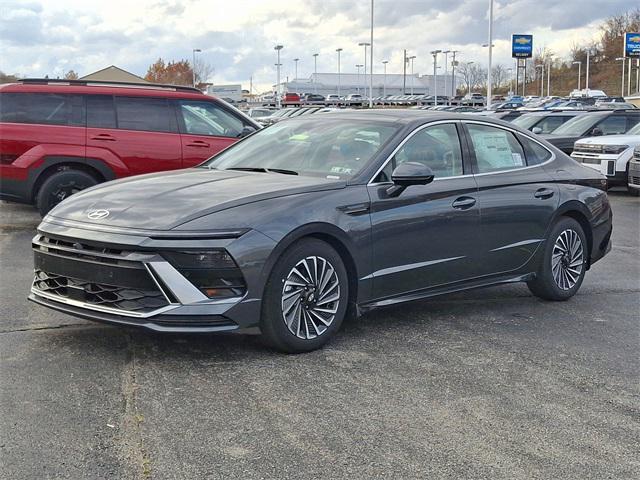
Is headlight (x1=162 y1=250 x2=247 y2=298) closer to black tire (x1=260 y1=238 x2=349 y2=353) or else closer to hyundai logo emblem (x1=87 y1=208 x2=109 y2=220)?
black tire (x1=260 y1=238 x2=349 y2=353)

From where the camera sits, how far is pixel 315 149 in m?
5.78

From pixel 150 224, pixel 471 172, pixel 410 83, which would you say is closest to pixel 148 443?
pixel 150 224

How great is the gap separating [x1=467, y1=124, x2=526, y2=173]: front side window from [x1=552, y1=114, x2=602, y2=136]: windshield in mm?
12812

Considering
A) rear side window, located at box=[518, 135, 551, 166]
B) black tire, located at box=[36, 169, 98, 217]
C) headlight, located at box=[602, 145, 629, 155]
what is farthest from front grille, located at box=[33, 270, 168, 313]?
headlight, located at box=[602, 145, 629, 155]

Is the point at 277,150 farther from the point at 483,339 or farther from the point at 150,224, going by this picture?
the point at 483,339

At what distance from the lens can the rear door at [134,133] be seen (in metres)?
10.1

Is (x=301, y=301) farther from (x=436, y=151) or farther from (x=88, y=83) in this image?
(x=88, y=83)

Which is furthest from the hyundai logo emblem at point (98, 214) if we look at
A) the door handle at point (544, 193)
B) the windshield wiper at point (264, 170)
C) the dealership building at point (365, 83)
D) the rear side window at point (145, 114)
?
the dealership building at point (365, 83)

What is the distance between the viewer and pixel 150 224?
458cm

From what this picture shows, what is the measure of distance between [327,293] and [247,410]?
124 cm

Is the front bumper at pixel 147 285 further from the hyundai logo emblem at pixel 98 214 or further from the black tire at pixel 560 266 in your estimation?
the black tire at pixel 560 266

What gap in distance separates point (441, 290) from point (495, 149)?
1355mm

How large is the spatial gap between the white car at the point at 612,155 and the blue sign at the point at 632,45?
69.7 m

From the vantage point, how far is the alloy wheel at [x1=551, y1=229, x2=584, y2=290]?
6.68m
